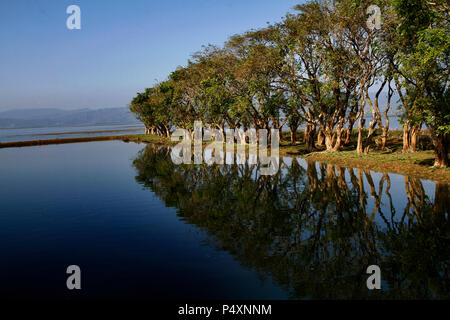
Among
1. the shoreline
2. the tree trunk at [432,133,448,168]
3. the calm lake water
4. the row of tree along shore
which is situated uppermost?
the row of tree along shore

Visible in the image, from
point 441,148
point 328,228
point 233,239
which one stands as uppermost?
point 441,148

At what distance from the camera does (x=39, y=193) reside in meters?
29.2

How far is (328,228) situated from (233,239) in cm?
474

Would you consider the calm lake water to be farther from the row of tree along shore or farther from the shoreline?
the row of tree along shore

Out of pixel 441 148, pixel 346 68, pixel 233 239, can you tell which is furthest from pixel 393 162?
pixel 233 239

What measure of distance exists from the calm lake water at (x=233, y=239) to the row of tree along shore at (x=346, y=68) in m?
8.56

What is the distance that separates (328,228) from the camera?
16.8 m

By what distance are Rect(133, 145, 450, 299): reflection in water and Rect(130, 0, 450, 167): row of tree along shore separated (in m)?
8.15

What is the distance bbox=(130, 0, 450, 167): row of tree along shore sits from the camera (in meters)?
25.5

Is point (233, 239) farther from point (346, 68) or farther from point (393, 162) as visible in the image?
point (346, 68)

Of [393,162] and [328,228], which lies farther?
[393,162]

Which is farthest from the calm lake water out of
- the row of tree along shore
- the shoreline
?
the row of tree along shore
